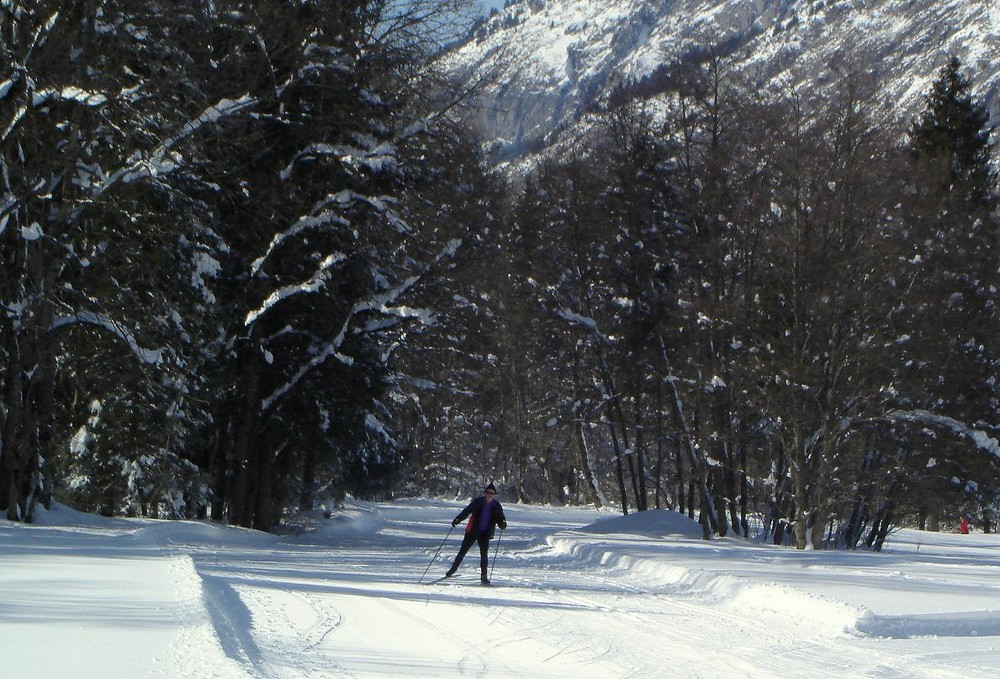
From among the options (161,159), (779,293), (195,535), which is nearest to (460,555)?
(195,535)

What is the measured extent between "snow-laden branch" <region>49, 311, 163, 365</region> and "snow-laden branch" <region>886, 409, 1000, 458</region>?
15.8 meters

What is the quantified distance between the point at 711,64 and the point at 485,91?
25.0ft

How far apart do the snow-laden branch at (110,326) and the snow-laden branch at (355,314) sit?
5.98 m

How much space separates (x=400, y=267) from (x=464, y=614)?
18.1 m

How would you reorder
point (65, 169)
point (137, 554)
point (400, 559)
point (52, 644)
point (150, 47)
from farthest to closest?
point (400, 559), point (150, 47), point (65, 169), point (137, 554), point (52, 644)

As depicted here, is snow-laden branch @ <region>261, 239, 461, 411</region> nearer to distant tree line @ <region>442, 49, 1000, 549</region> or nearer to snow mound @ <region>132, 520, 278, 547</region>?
snow mound @ <region>132, 520, 278, 547</region>

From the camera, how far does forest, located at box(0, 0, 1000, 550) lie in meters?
19.2

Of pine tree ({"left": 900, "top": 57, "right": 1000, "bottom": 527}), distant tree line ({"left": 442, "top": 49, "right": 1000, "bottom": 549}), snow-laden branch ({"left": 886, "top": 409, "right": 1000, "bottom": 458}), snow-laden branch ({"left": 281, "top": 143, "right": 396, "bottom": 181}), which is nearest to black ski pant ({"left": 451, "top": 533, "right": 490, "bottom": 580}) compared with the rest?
snow-laden branch ({"left": 281, "top": 143, "right": 396, "bottom": 181})

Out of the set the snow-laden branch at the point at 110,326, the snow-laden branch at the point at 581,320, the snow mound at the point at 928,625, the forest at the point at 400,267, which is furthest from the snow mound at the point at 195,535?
the snow mound at the point at 928,625

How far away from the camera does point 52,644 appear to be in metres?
7.89

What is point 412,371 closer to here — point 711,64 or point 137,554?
point 711,64

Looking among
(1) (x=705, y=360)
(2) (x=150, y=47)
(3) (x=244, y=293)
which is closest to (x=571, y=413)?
(1) (x=705, y=360)

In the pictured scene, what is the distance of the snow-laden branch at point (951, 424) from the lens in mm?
24812

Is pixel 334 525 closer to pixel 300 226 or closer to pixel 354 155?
pixel 300 226
